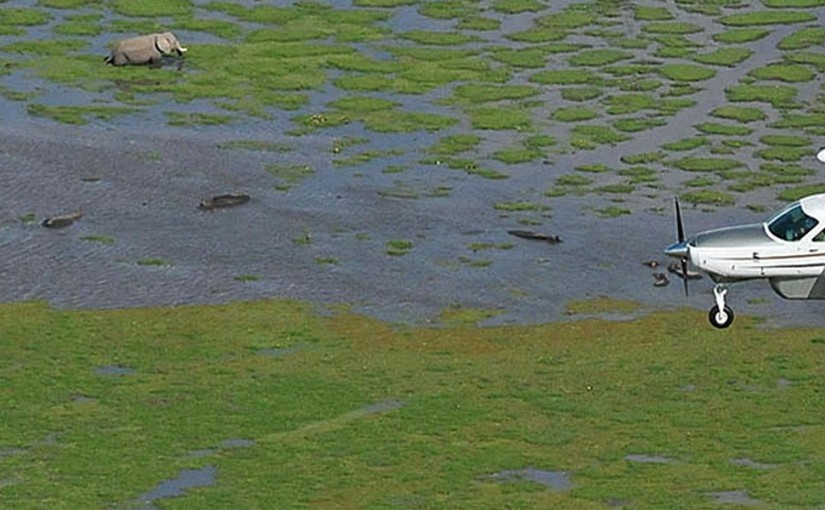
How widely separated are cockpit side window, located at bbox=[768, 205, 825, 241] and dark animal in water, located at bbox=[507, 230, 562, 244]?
13740 mm

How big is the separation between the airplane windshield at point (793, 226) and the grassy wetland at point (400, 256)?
3.44m

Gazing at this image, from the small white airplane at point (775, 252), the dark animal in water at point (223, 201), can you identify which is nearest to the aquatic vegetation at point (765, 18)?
the dark animal in water at point (223, 201)

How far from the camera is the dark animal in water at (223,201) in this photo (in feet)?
221

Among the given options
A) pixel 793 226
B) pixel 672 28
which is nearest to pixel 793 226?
pixel 793 226

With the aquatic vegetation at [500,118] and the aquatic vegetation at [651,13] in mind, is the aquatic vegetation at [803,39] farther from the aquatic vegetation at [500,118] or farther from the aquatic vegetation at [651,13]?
the aquatic vegetation at [500,118]

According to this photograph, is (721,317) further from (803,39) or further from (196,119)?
(803,39)

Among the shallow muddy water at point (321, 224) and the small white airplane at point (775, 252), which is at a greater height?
the small white airplane at point (775, 252)

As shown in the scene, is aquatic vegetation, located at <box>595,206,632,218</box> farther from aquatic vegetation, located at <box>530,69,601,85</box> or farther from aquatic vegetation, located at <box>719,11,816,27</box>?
aquatic vegetation, located at <box>719,11,816,27</box>

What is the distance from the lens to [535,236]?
64125 mm

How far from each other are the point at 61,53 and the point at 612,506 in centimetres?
4802

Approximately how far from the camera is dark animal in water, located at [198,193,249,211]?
221 ft

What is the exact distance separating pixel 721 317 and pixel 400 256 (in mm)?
12044

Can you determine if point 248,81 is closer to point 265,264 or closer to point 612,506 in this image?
point 265,264

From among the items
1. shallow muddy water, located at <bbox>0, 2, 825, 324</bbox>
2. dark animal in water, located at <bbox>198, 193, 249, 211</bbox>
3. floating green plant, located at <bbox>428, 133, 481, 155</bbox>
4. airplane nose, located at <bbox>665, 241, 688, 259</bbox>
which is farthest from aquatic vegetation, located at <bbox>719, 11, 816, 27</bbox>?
airplane nose, located at <bbox>665, 241, 688, 259</bbox>
